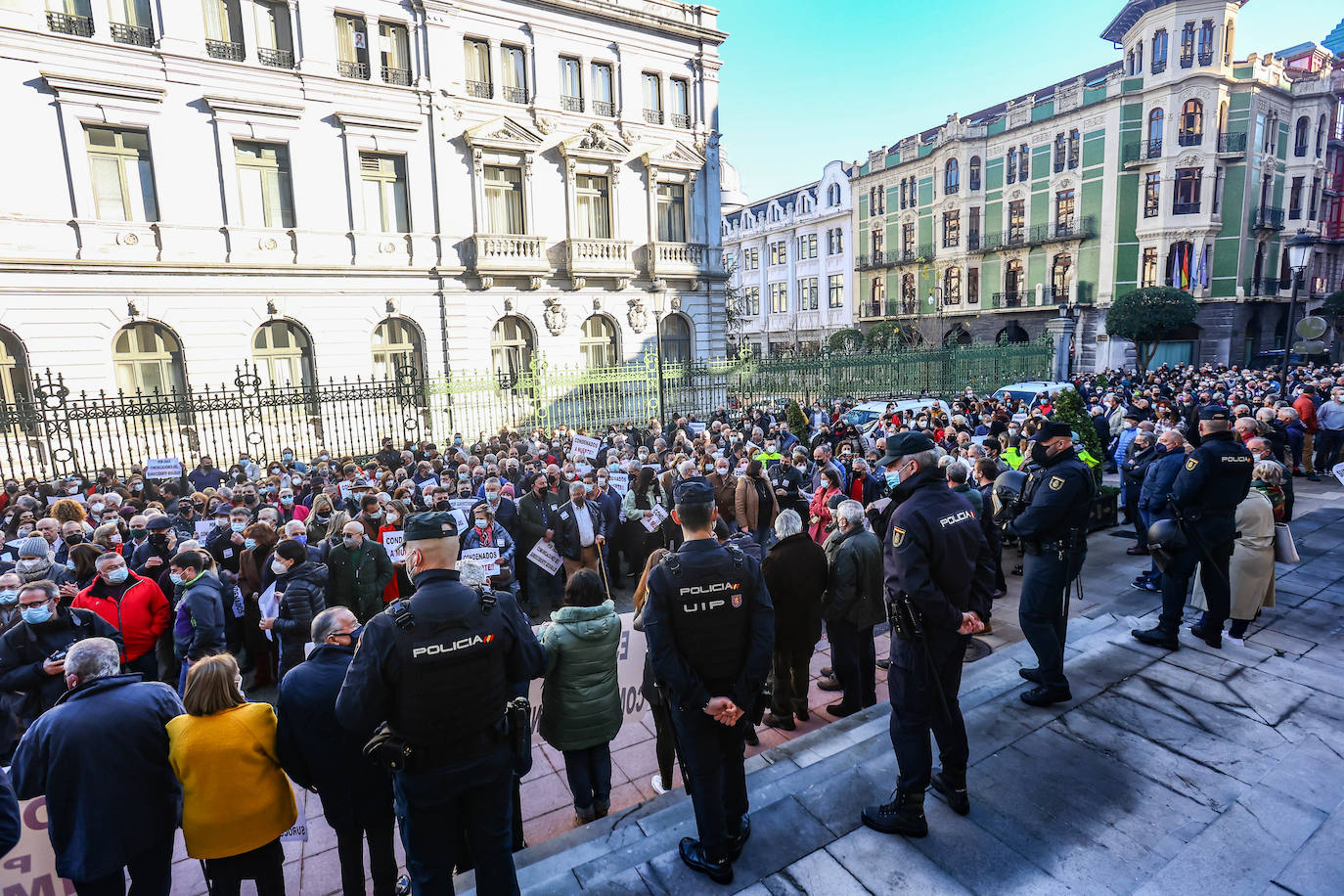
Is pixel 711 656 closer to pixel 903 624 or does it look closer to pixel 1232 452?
pixel 903 624

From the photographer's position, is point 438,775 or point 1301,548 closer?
point 438,775

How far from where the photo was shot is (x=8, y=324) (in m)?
17.1

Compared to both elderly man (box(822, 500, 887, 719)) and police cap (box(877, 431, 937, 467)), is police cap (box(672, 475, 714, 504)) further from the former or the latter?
elderly man (box(822, 500, 887, 719))

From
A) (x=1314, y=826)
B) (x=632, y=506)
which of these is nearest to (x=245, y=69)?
(x=632, y=506)

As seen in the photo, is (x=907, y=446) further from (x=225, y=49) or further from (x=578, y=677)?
(x=225, y=49)

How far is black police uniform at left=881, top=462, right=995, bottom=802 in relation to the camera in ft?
12.7

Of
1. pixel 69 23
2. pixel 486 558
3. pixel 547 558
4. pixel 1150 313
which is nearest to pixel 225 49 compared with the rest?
pixel 69 23

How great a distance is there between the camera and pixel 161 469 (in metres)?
11.0

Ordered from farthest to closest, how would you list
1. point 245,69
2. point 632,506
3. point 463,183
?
point 463,183, point 245,69, point 632,506

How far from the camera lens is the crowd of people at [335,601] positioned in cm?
333

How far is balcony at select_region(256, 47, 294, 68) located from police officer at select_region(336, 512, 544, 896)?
23.0 m

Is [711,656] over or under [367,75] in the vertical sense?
under

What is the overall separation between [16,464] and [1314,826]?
23.6 m

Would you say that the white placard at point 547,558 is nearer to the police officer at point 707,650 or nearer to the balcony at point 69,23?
the police officer at point 707,650
